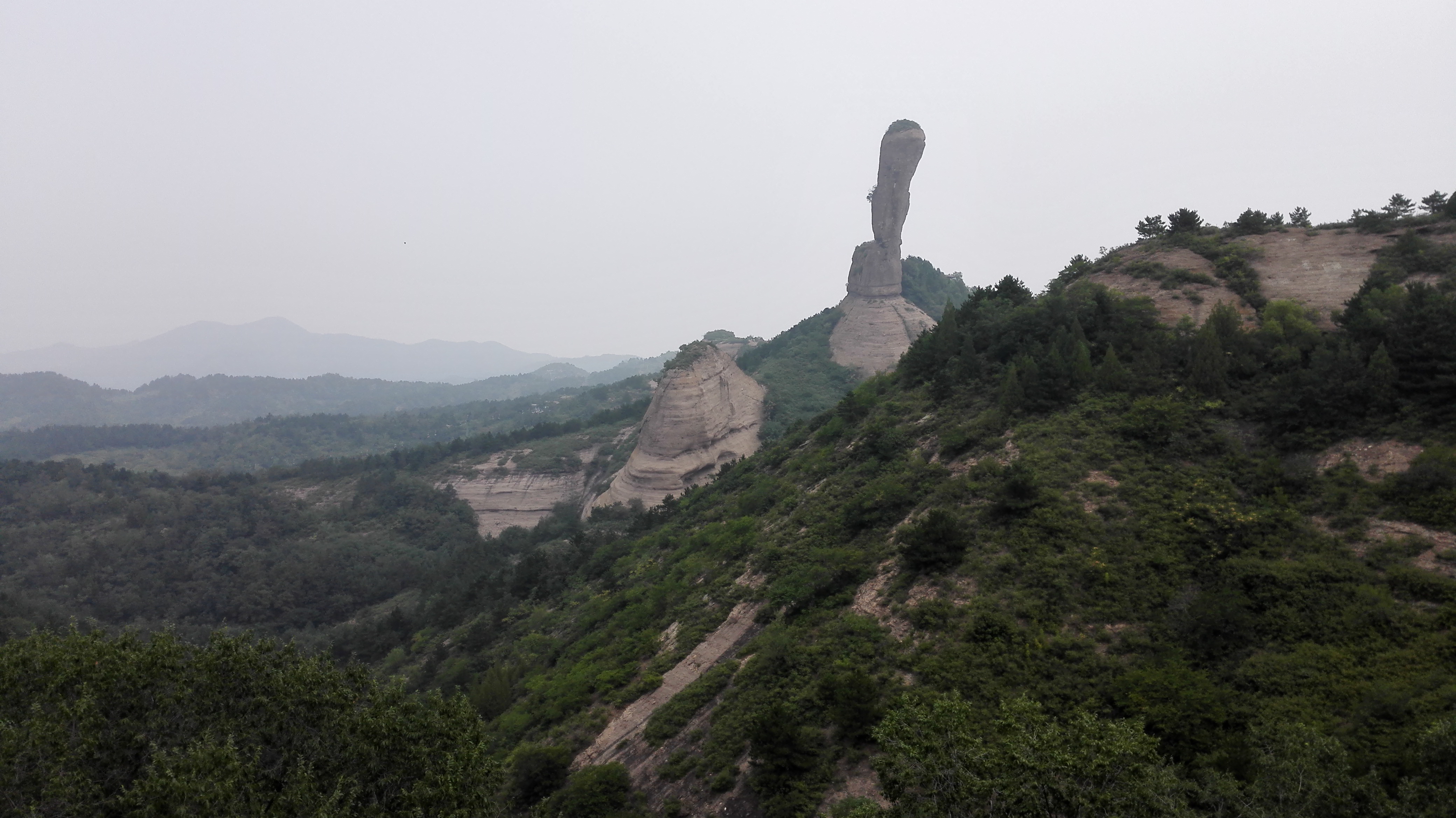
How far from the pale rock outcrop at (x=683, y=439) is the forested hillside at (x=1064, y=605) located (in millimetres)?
22954

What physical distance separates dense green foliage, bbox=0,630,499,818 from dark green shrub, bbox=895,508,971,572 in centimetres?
1072

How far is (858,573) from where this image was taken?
654 inches

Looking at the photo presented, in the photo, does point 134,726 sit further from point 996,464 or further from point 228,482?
point 228,482

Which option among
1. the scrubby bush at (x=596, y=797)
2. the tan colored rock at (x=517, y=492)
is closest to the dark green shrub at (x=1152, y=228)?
the scrubby bush at (x=596, y=797)

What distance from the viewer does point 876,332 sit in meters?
71.9

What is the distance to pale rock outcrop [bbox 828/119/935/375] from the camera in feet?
Answer: 229

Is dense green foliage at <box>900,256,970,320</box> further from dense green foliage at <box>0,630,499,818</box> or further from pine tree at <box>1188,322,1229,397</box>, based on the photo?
dense green foliage at <box>0,630,499,818</box>

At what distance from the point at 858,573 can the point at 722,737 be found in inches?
233

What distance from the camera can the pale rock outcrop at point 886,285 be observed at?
6975cm

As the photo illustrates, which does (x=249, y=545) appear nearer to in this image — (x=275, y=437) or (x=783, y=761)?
(x=783, y=761)

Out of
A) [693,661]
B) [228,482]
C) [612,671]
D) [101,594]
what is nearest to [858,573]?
[693,661]

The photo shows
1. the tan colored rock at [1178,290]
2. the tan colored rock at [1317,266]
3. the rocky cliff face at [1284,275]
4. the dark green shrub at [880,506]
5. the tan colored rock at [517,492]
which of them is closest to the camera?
the dark green shrub at [880,506]

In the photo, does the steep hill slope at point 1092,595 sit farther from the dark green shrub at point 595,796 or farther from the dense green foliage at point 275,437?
the dense green foliage at point 275,437

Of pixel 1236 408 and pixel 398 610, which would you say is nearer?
pixel 1236 408
